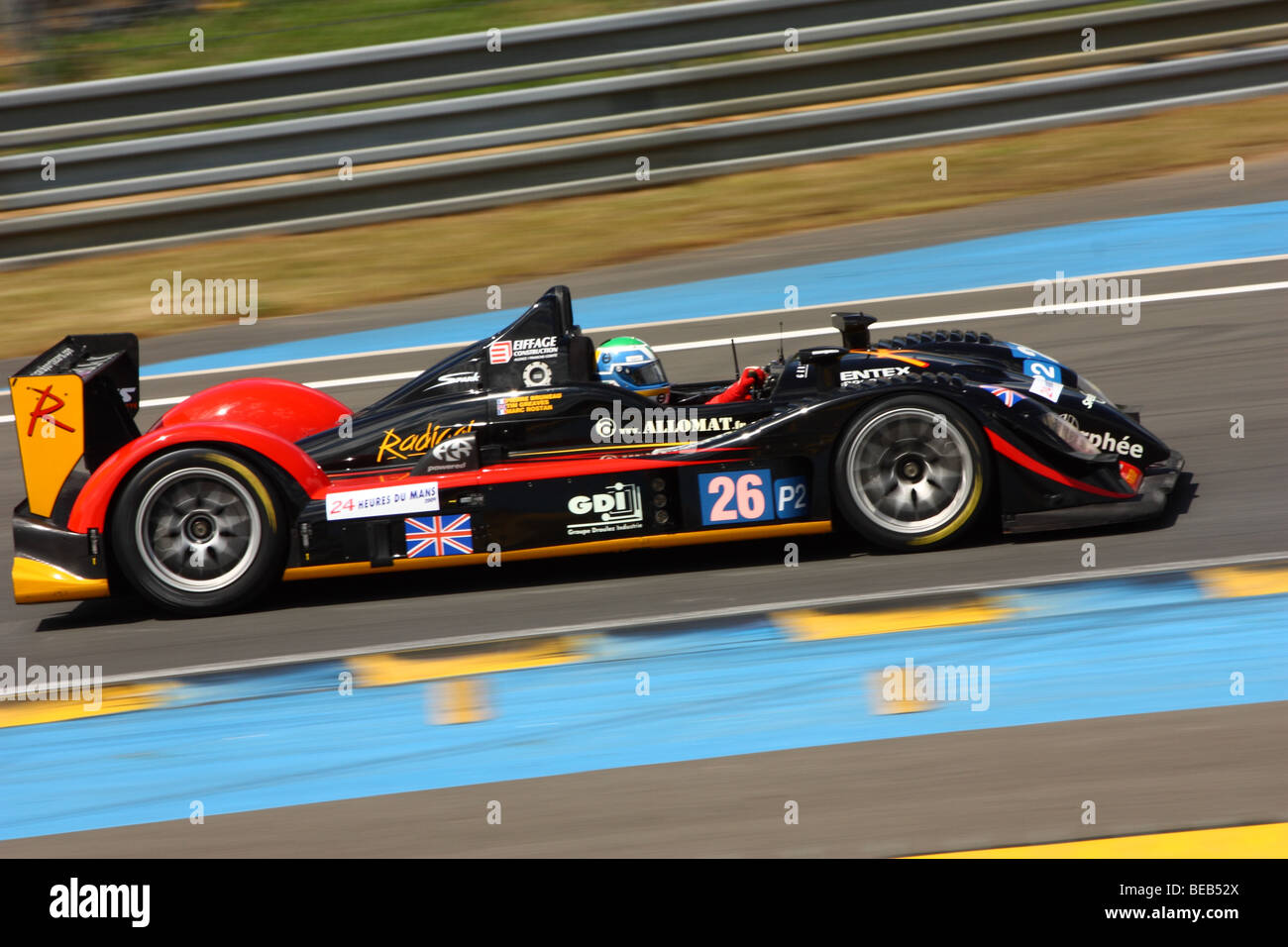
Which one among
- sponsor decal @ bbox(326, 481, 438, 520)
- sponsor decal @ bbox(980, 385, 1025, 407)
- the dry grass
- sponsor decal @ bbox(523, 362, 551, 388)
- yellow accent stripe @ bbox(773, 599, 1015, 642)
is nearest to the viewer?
yellow accent stripe @ bbox(773, 599, 1015, 642)

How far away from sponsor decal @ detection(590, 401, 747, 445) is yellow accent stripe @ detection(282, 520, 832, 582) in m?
0.45

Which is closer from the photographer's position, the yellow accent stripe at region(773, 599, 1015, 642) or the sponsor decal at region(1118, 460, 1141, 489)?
the yellow accent stripe at region(773, 599, 1015, 642)

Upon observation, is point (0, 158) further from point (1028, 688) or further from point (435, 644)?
point (1028, 688)

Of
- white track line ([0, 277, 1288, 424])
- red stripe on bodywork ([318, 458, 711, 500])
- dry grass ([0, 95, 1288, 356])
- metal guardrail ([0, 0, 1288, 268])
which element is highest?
metal guardrail ([0, 0, 1288, 268])

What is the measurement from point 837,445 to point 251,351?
212 inches

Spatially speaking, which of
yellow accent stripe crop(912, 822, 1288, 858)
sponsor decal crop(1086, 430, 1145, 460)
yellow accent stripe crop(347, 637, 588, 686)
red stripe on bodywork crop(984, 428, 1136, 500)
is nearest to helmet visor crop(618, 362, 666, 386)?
yellow accent stripe crop(347, 637, 588, 686)

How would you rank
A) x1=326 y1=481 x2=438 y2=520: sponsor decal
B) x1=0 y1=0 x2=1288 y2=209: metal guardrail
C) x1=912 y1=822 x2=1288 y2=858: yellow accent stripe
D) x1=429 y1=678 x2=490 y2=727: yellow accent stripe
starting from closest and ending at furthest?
x1=912 y1=822 x2=1288 y2=858: yellow accent stripe → x1=429 y1=678 x2=490 y2=727: yellow accent stripe → x1=326 y1=481 x2=438 y2=520: sponsor decal → x1=0 y1=0 x2=1288 y2=209: metal guardrail

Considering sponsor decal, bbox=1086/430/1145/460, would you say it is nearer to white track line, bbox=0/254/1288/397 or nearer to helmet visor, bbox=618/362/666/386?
helmet visor, bbox=618/362/666/386

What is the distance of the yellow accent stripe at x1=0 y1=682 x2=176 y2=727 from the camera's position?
523 cm

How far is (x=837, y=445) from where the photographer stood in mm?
5512

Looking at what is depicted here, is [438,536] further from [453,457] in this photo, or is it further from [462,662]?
[462,662]

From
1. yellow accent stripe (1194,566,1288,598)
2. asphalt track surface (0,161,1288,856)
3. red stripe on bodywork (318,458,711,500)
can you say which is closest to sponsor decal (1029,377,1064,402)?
asphalt track surface (0,161,1288,856)

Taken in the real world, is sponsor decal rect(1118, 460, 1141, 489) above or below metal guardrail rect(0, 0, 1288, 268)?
below

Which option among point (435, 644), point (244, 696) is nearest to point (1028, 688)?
point (435, 644)
